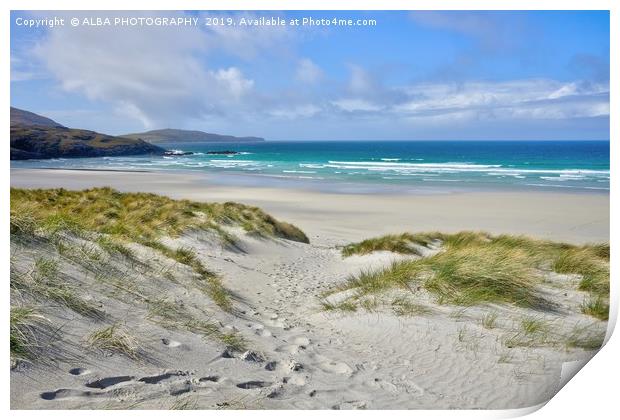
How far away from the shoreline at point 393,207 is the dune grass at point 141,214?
88 cm

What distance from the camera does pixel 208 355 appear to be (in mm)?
3957

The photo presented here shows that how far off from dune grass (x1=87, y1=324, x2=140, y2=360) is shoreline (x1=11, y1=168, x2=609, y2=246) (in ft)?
25.4

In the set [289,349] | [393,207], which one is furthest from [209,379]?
[393,207]

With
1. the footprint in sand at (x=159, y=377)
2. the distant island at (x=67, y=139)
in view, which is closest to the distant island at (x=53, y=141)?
the distant island at (x=67, y=139)

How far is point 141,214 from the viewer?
9.28 meters

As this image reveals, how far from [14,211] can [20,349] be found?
2216 mm

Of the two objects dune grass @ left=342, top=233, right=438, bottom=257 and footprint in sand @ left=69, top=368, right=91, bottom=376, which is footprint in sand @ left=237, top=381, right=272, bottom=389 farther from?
dune grass @ left=342, top=233, right=438, bottom=257

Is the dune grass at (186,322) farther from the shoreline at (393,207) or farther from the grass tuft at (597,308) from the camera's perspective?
the shoreline at (393,207)

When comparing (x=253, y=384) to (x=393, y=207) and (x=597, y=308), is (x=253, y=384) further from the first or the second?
(x=393, y=207)

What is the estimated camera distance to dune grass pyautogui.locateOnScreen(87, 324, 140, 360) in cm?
367

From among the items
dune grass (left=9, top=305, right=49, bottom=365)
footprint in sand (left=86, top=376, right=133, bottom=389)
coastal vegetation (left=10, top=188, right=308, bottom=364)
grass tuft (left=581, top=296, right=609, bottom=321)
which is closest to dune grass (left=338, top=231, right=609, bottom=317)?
grass tuft (left=581, top=296, right=609, bottom=321)

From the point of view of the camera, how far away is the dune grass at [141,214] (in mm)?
7967
